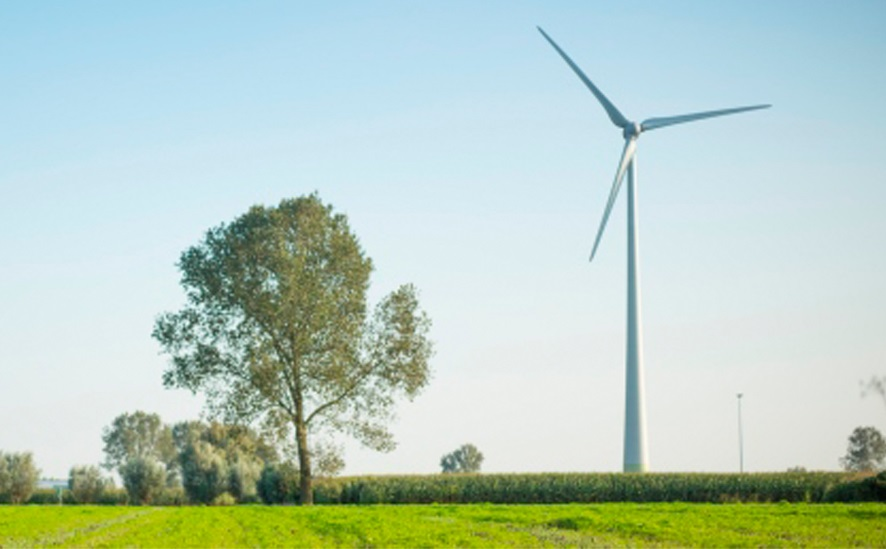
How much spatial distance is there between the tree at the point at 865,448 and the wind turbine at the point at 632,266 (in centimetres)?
10799

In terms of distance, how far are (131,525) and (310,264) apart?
87.9ft

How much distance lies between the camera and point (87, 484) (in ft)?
262

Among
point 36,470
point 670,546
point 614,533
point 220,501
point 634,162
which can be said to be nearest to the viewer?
point 670,546

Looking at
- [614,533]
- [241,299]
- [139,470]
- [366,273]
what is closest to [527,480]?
[366,273]

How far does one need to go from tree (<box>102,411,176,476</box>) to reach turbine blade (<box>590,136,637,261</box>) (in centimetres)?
Result: 11658

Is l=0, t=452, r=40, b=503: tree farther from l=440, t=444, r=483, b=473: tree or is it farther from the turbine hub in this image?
l=440, t=444, r=483, b=473: tree

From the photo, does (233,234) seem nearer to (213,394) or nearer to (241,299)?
(241,299)

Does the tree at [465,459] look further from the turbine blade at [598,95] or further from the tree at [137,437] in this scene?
the turbine blade at [598,95]

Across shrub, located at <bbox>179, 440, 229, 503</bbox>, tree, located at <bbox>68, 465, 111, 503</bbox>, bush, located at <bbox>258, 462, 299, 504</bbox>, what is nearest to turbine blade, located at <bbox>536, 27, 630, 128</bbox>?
bush, located at <bbox>258, 462, 299, 504</bbox>

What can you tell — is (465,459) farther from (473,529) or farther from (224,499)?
(473,529)

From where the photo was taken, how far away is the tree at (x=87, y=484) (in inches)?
3086

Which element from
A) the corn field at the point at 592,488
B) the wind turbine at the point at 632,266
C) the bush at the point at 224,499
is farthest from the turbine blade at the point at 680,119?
the bush at the point at 224,499

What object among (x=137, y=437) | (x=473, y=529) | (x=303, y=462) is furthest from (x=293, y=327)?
(x=137, y=437)

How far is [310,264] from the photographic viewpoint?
61.2m
